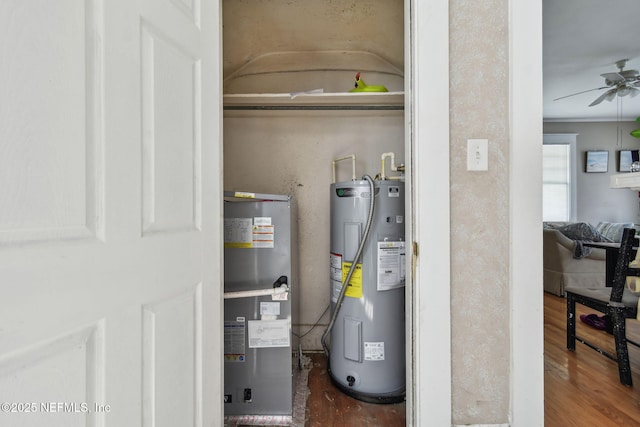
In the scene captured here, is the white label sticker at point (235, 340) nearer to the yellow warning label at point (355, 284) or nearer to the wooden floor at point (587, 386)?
the yellow warning label at point (355, 284)

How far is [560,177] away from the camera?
5.60 meters

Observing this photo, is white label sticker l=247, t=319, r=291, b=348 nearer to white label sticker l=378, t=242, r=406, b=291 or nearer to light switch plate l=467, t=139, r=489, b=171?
white label sticker l=378, t=242, r=406, b=291

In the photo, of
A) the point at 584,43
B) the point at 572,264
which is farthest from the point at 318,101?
the point at 572,264

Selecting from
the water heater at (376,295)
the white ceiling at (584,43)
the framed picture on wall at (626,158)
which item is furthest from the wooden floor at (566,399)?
the framed picture on wall at (626,158)

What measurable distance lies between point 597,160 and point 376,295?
20.3ft

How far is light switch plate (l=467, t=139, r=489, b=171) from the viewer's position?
112 centimetres

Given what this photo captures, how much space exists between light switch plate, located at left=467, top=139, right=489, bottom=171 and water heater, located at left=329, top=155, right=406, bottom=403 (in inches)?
26.0

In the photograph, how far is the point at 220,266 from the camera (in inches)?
44.2

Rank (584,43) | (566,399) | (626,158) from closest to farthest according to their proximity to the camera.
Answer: (566,399), (584,43), (626,158)

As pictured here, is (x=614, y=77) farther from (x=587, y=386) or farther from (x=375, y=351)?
(x=375, y=351)
